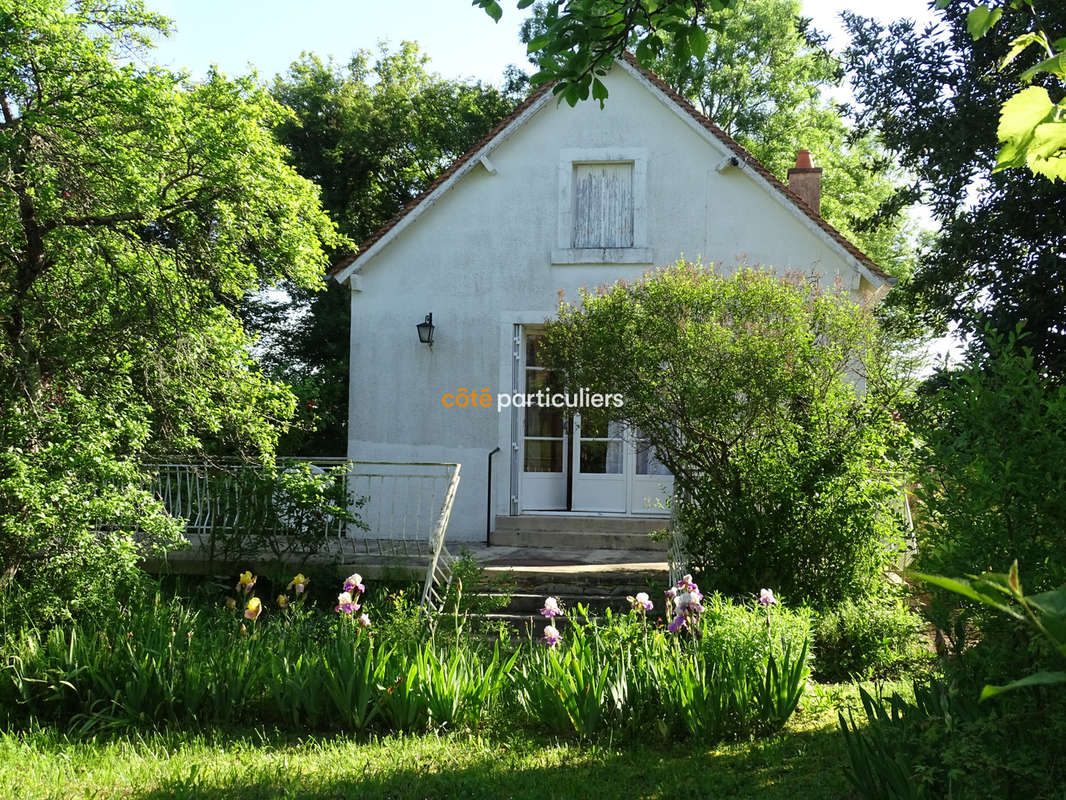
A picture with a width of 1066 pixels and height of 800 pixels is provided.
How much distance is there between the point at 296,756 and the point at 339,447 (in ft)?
42.9

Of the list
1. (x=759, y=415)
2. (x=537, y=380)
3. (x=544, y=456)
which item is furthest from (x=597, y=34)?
(x=544, y=456)

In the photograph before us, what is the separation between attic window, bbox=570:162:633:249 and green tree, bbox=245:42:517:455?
8642 millimetres

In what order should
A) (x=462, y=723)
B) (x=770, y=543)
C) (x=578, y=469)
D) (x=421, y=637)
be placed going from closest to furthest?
(x=462, y=723)
(x=421, y=637)
(x=770, y=543)
(x=578, y=469)

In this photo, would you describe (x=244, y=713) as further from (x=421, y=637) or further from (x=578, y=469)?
(x=578, y=469)

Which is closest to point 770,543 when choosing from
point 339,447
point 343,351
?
point 339,447

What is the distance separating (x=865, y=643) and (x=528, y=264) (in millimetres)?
6469

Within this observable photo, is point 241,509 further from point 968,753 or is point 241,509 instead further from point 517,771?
point 968,753

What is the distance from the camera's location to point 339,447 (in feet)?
58.1

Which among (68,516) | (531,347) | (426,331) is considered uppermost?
(426,331)

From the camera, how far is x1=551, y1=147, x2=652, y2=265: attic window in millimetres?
11102

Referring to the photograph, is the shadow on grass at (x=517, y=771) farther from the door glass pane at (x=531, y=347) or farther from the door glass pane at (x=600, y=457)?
the door glass pane at (x=531, y=347)

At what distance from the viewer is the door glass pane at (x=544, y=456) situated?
1125 centimetres

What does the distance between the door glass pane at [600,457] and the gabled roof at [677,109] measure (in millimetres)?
3573

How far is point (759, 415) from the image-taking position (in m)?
7.58
